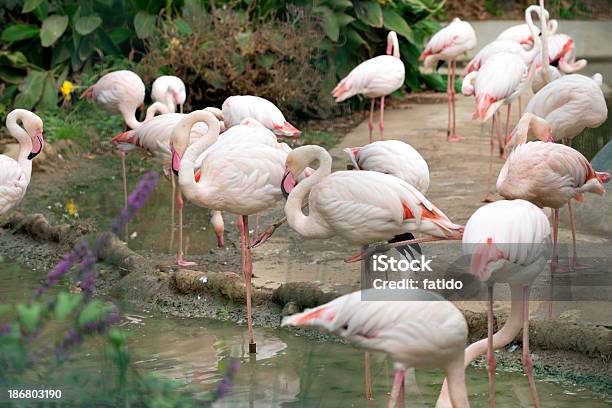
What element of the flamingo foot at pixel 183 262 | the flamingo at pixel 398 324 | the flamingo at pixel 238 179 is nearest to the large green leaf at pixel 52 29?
the flamingo foot at pixel 183 262

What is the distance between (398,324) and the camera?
322 centimetres

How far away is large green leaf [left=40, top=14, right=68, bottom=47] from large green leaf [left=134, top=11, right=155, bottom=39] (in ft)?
2.28

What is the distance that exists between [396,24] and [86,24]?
3067 millimetres

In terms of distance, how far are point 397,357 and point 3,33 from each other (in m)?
7.67

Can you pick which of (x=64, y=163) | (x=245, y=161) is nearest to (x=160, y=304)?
(x=245, y=161)

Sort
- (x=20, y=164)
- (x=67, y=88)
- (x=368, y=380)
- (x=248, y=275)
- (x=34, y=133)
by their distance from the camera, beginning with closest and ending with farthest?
(x=368, y=380) → (x=248, y=275) → (x=20, y=164) → (x=34, y=133) → (x=67, y=88)

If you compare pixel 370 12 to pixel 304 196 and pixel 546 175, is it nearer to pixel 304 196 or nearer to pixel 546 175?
pixel 546 175

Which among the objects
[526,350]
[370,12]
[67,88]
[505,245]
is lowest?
[526,350]

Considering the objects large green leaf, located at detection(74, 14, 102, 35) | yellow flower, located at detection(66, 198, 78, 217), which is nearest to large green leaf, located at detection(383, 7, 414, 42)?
large green leaf, located at detection(74, 14, 102, 35)

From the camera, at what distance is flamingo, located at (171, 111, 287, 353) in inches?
187

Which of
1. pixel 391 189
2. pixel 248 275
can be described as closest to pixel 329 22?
pixel 248 275

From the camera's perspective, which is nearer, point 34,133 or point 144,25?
point 34,133

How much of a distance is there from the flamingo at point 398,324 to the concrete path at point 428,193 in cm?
169

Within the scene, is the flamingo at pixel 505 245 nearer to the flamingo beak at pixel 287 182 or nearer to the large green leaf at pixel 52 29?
the flamingo beak at pixel 287 182
